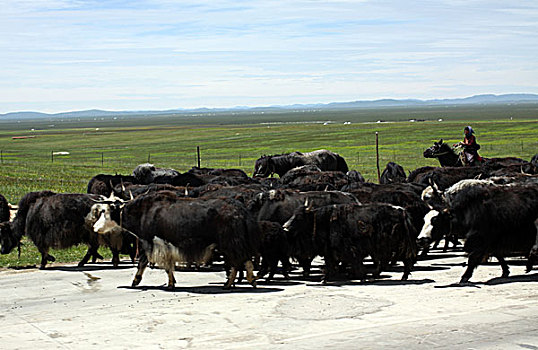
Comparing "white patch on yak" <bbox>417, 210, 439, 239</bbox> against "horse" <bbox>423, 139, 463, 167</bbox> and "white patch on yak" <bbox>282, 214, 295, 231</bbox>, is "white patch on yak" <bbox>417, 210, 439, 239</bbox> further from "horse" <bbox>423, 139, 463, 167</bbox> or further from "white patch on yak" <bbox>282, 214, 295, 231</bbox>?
"horse" <bbox>423, 139, 463, 167</bbox>

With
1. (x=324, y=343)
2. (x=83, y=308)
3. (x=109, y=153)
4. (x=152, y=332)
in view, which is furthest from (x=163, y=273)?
(x=109, y=153)

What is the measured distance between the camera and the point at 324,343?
9.30 metres

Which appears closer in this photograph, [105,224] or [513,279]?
[513,279]

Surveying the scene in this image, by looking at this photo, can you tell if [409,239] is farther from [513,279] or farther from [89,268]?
[89,268]

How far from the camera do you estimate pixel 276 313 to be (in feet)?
36.2

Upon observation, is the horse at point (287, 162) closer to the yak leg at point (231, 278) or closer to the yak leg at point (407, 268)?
the yak leg at point (407, 268)

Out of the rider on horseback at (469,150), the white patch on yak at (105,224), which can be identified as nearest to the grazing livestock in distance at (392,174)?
the rider on horseback at (469,150)

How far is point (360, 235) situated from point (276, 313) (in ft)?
11.2

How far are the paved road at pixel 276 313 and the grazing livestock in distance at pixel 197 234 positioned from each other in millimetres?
Answer: 570

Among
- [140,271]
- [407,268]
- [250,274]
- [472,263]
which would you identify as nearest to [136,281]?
[140,271]

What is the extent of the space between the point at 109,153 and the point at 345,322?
69598mm

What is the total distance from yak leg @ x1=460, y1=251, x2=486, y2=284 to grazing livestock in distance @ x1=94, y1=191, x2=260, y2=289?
375 centimetres

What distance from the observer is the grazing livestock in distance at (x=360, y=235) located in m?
13.9

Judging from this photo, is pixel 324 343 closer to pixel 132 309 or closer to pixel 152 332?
pixel 152 332
